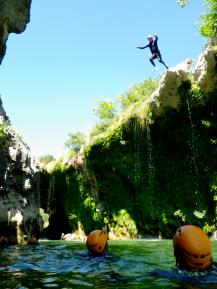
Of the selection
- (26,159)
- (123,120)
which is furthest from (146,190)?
(26,159)

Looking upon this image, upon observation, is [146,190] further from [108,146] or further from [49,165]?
[49,165]

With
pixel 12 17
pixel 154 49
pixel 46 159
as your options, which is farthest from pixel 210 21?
pixel 46 159

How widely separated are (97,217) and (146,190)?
5345 mm

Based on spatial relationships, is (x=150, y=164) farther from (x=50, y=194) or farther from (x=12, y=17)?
(x=50, y=194)

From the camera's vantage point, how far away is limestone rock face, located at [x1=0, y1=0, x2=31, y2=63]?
55.4 feet

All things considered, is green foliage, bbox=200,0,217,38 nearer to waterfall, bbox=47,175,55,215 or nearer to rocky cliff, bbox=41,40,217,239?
rocky cliff, bbox=41,40,217,239

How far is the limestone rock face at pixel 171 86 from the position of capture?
22.9m

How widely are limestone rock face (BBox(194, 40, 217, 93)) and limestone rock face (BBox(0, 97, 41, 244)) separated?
37.5 feet

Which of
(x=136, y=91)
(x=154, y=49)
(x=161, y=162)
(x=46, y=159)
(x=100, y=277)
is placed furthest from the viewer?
(x=136, y=91)

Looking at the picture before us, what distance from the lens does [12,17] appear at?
17875 mm

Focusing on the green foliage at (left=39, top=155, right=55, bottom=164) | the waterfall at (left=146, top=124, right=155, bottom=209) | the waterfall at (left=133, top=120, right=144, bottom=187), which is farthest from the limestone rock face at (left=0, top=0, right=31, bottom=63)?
the green foliage at (left=39, top=155, right=55, bottom=164)

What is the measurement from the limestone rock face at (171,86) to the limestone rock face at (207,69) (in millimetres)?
735

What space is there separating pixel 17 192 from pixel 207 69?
44.1 feet

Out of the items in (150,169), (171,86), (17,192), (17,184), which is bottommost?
(17,192)
